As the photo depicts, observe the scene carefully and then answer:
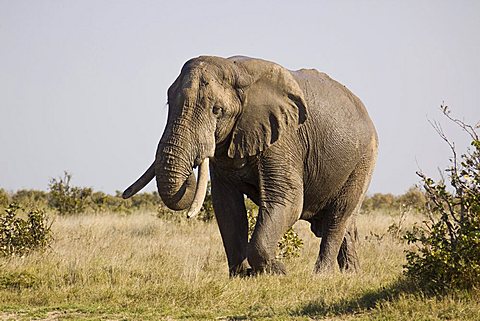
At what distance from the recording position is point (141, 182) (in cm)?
1082

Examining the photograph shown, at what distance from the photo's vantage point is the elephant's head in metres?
10.4

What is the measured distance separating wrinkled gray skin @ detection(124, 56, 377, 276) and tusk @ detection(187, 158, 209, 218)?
109 millimetres

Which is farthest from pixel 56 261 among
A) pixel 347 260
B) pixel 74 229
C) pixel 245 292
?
pixel 74 229

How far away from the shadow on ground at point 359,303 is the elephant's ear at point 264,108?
2.47m

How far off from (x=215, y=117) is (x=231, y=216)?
187 centimetres

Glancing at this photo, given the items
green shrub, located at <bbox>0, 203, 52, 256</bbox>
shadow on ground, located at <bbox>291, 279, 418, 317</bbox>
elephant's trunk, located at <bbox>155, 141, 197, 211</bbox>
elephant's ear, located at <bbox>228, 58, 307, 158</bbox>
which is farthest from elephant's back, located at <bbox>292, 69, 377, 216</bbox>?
green shrub, located at <bbox>0, 203, 52, 256</bbox>

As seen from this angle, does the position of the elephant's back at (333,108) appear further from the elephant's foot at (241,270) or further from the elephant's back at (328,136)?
the elephant's foot at (241,270)

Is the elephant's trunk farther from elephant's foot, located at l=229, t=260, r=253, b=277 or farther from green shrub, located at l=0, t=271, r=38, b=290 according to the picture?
green shrub, located at l=0, t=271, r=38, b=290

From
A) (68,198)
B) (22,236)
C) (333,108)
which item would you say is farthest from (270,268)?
(68,198)

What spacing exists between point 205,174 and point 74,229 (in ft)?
26.2

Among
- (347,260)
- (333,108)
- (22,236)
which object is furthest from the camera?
(22,236)

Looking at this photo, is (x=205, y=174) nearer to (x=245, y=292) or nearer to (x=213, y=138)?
(x=213, y=138)

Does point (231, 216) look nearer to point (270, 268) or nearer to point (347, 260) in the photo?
point (270, 268)

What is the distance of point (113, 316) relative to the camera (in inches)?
374
